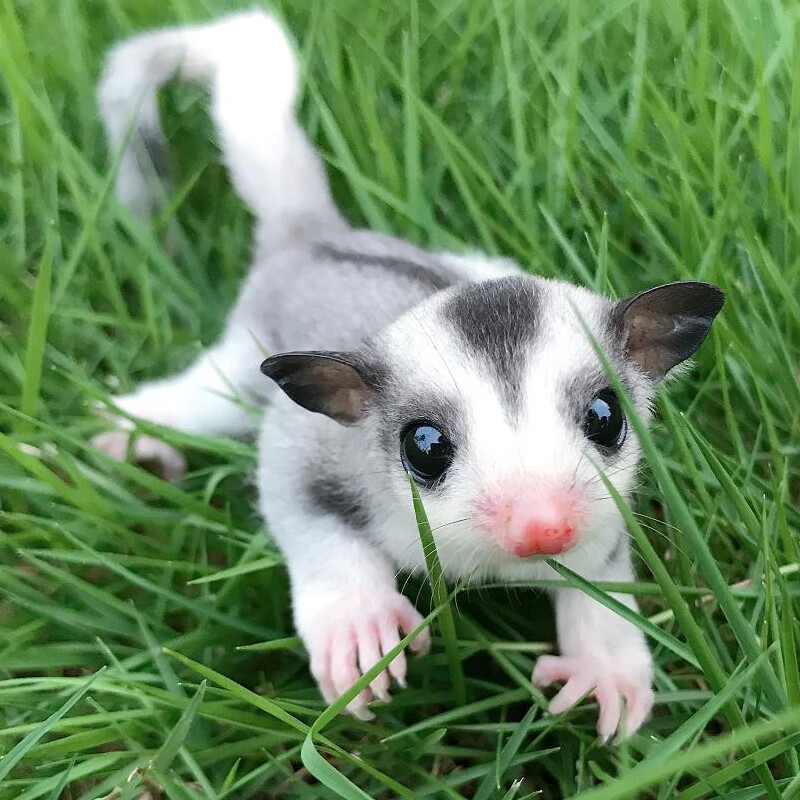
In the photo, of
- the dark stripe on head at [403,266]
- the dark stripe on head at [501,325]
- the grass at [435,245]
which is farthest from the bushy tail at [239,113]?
the dark stripe on head at [501,325]

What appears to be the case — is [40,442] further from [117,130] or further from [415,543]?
[117,130]

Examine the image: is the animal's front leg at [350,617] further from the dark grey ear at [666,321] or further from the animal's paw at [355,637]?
the dark grey ear at [666,321]

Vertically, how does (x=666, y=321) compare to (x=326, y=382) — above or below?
above

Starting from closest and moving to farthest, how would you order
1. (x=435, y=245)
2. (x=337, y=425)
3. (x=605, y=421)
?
1. (x=605, y=421)
2. (x=337, y=425)
3. (x=435, y=245)

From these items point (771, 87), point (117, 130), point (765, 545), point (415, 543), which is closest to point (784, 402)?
point (765, 545)

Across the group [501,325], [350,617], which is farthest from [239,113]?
[350,617]

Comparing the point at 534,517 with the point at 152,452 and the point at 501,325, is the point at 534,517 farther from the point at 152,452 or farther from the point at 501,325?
the point at 152,452
